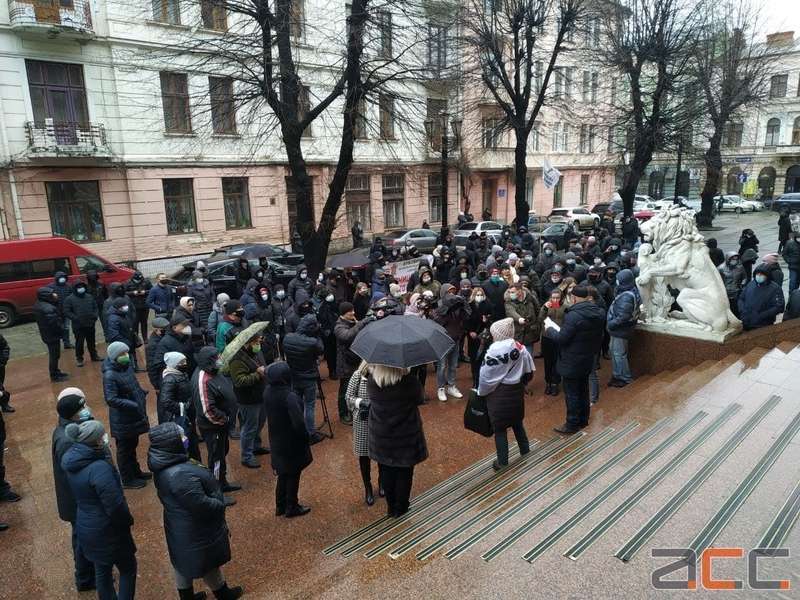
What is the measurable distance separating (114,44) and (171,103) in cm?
268

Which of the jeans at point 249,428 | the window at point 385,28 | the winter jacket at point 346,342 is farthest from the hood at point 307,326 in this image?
the window at point 385,28

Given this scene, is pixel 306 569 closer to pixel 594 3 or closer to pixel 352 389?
pixel 352 389

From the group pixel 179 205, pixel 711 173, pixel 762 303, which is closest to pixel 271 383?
pixel 762 303

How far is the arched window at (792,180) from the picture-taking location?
47.7m

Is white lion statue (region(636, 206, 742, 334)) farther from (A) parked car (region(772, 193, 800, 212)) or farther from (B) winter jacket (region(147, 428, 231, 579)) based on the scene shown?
(A) parked car (region(772, 193, 800, 212))

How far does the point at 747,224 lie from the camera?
3231 cm

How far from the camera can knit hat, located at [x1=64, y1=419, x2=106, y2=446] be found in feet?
12.5

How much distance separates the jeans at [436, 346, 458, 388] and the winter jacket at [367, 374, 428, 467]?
347 centimetres

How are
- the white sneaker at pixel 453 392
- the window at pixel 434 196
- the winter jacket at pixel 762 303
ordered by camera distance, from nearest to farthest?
the white sneaker at pixel 453 392, the winter jacket at pixel 762 303, the window at pixel 434 196

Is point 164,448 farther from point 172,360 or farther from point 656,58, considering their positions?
point 656,58

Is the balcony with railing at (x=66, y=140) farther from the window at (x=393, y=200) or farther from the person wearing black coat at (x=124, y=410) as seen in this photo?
the person wearing black coat at (x=124, y=410)

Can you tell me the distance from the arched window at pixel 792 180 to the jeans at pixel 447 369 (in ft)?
172

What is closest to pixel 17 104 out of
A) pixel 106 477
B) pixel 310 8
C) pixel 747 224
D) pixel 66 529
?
pixel 310 8

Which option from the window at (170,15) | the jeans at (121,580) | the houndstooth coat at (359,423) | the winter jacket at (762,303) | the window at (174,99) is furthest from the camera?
the window at (174,99)
